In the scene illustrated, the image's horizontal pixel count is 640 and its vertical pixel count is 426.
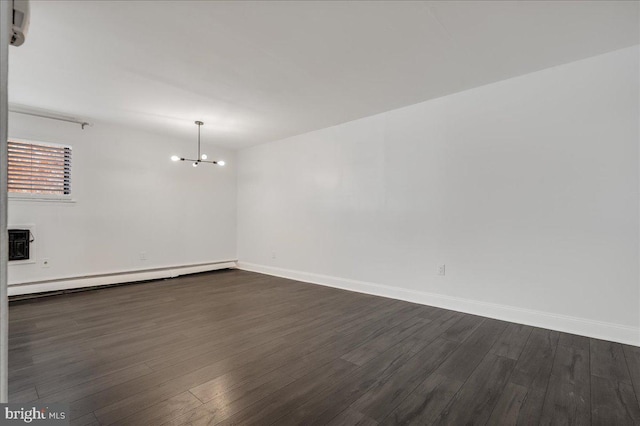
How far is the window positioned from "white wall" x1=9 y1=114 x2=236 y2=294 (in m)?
0.12

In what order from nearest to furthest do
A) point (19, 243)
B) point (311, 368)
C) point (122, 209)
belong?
1. point (311, 368)
2. point (19, 243)
3. point (122, 209)

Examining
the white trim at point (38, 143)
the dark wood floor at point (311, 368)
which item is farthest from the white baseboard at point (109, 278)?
the white trim at point (38, 143)

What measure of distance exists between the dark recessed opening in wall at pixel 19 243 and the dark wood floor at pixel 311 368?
0.82 meters

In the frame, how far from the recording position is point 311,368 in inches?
81.4

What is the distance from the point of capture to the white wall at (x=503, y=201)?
2.58 metres

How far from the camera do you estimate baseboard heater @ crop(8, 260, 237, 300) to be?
3859mm

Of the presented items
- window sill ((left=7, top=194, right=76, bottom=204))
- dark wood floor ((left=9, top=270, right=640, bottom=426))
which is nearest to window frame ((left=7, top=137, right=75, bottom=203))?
window sill ((left=7, top=194, right=76, bottom=204))

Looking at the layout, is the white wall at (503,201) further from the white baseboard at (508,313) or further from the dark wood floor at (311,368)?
the dark wood floor at (311,368)

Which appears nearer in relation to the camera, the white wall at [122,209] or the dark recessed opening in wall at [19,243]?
the dark recessed opening in wall at [19,243]

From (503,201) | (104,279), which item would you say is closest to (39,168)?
(104,279)

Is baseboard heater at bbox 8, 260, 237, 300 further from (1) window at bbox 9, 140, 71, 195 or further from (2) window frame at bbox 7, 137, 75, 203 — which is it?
(1) window at bbox 9, 140, 71, 195

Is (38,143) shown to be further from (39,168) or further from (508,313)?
(508,313)

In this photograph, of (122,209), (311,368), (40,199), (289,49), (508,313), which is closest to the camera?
(311,368)

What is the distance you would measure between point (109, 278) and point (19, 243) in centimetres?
117
